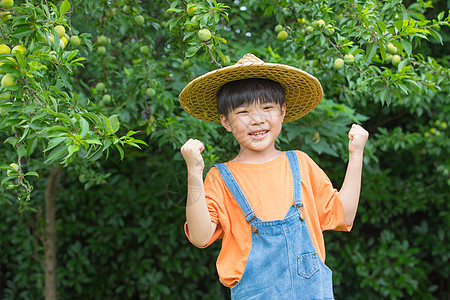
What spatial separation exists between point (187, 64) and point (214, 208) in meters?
1.03

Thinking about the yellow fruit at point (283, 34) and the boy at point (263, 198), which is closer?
the boy at point (263, 198)

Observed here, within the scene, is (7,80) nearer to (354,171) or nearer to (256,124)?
(256,124)

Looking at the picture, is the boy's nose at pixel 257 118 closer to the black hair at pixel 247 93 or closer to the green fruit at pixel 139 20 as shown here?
the black hair at pixel 247 93

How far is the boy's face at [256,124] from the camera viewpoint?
1.46 meters

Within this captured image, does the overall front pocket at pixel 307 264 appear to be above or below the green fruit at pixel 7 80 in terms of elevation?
below

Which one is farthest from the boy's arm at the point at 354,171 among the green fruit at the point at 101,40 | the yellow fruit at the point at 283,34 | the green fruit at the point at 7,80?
the green fruit at the point at 101,40

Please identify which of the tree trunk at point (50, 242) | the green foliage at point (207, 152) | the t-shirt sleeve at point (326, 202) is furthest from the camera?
the tree trunk at point (50, 242)

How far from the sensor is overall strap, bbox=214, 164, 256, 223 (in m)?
1.40

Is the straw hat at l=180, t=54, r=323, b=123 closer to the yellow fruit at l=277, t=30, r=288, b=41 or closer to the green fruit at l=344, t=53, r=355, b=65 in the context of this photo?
the green fruit at l=344, t=53, r=355, b=65

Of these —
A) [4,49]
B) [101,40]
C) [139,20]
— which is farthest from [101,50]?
[4,49]

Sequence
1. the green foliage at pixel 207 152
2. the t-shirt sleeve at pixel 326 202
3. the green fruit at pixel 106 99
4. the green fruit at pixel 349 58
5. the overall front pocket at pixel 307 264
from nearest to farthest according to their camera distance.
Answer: the overall front pocket at pixel 307 264, the t-shirt sleeve at pixel 326 202, the green fruit at pixel 349 58, the green foliage at pixel 207 152, the green fruit at pixel 106 99

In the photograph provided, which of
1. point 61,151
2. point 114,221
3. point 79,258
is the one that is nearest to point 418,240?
point 114,221

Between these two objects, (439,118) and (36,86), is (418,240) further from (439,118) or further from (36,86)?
(36,86)

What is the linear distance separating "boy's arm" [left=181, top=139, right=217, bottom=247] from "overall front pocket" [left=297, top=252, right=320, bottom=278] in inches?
12.1
